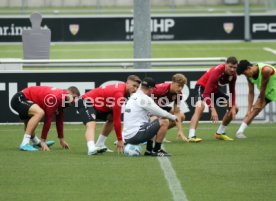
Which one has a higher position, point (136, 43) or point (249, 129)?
point (136, 43)

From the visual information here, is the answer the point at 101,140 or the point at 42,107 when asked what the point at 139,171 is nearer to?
the point at 101,140

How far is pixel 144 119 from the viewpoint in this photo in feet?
54.0

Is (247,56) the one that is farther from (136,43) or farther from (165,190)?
(165,190)

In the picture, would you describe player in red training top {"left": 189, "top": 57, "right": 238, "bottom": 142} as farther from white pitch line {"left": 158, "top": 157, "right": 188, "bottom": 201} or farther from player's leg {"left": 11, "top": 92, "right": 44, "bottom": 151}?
player's leg {"left": 11, "top": 92, "right": 44, "bottom": 151}

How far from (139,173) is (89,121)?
251 cm

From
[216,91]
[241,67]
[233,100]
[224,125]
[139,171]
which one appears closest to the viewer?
[139,171]

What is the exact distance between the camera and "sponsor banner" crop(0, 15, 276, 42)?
1534 inches

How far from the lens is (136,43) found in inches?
918

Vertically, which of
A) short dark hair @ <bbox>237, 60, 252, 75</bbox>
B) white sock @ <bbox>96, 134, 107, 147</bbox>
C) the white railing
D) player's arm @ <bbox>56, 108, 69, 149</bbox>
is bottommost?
white sock @ <bbox>96, 134, 107, 147</bbox>

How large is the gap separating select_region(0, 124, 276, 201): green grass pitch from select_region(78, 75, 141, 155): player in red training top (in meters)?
0.30

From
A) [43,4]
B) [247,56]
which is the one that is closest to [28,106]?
[247,56]

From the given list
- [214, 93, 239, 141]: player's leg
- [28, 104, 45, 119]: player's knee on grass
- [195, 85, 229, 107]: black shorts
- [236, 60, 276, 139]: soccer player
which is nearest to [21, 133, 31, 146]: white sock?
[28, 104, 45, 119]: player's knee on grass

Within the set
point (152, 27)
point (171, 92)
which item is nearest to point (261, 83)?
point (171, 92)

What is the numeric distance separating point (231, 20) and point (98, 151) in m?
23.6
